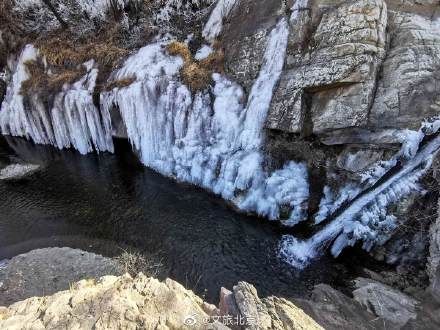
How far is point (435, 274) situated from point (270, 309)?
3979 mm

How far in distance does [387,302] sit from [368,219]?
7.26 feet

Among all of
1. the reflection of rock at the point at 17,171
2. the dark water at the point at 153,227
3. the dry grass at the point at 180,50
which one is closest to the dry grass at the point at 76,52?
the dry grass at the point at 180,50

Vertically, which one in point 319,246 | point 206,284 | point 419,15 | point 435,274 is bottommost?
point 206,284

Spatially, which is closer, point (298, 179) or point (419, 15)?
point (419, 15)

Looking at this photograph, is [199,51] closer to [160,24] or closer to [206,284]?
[160,24]

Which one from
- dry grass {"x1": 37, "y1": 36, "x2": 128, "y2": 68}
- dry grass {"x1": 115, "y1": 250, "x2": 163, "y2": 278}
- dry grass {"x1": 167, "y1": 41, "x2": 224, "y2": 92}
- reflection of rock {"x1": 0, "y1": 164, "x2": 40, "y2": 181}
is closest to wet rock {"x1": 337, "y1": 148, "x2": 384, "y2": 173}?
dry grass {"x1": 167, "y1": 41, "x2": 224, "y2": 92}

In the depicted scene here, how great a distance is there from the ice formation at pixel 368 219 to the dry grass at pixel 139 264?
10.2 feet

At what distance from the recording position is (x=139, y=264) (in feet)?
29.6

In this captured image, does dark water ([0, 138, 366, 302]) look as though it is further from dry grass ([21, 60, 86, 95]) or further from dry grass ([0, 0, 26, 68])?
dry grass ([0, 0, 26, 68])

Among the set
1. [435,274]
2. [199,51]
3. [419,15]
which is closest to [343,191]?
[435,274]

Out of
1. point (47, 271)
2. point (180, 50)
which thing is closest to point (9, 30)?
point (180, 50)

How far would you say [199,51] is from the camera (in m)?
13.4

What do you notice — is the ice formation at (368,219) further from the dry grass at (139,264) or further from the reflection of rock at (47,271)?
the reflection of rock at (47,271)

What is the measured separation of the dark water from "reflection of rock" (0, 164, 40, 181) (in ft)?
1.37
